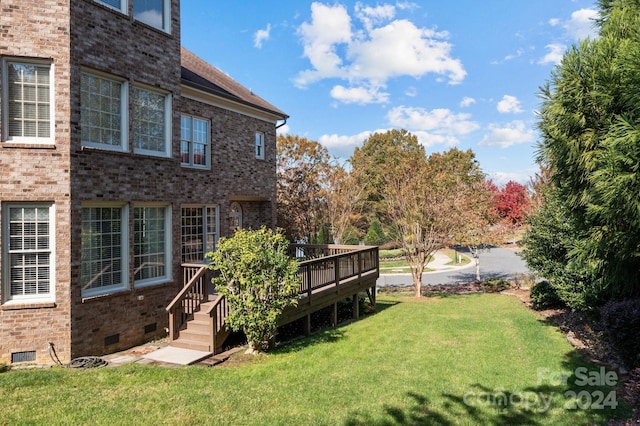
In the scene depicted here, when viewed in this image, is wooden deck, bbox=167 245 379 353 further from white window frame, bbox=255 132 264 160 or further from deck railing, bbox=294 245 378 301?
white window frame, bbox=255 132 264 160

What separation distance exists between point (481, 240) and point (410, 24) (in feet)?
34.4

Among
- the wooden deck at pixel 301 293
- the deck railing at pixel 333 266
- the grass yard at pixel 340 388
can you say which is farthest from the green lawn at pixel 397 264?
the grass yard at pixel 340 388

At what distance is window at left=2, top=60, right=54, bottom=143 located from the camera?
306 inches

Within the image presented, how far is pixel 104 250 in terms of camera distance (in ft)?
29.0

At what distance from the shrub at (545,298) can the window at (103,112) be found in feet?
44.4

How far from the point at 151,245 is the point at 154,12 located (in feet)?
19.0

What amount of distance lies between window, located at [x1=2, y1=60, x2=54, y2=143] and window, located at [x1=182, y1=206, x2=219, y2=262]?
4.44 m

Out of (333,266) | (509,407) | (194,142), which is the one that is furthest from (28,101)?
(509,407)

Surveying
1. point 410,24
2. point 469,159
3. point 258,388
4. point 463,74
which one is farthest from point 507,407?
point 469,159

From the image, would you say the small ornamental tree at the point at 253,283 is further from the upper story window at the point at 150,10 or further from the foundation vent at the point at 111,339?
the upper story window at the point at 150,10

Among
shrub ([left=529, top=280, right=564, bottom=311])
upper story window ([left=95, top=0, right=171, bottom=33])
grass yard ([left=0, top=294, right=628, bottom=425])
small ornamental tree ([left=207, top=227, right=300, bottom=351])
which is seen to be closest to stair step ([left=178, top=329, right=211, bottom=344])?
small ornamental tree ([left=207, top=227, right=300, bottom=351])

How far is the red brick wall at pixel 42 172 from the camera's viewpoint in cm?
762

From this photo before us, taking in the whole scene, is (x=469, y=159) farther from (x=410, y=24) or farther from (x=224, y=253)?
(x=224, y=253)

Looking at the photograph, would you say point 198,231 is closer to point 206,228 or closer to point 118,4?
point 206,228
